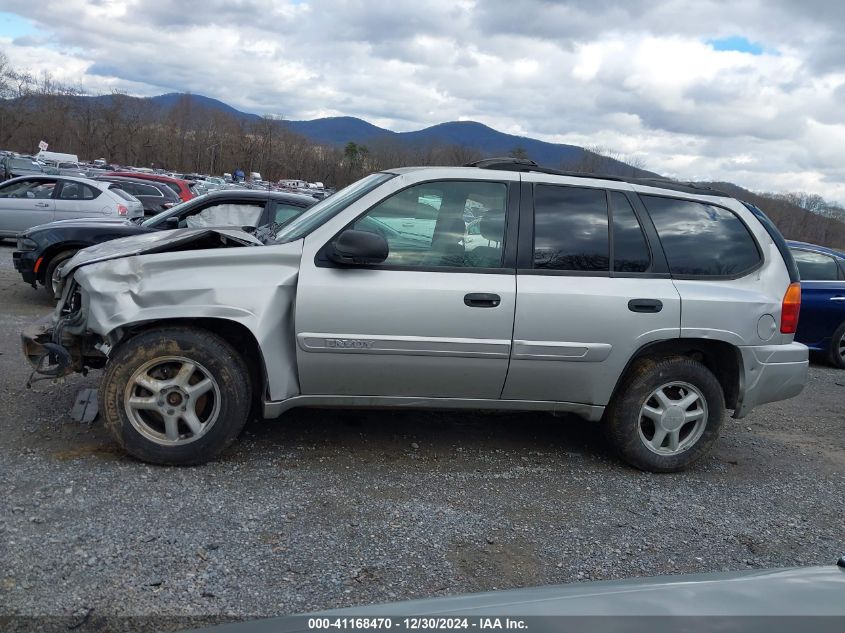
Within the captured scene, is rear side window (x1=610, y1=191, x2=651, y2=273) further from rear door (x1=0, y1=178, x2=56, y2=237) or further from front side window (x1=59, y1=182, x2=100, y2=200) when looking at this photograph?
rear door (x1=0, y1=178, x2=56, y2=237)

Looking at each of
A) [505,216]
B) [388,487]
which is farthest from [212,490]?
[505,216]

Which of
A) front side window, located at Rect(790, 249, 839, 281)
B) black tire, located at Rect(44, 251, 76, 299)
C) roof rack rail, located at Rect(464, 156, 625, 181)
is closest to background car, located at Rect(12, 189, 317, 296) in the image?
black tire, located at Rect(44, 251, 76, 299)

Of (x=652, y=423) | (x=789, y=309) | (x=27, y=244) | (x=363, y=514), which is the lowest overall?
(x=363, y=514)

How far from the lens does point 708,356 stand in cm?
516

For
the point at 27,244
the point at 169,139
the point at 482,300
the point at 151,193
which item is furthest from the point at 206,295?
the point at 169,139

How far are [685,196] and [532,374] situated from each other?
168 centimetres

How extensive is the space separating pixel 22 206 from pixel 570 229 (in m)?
13.1

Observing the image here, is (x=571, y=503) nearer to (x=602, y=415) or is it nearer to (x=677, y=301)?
(x=602, y=415)

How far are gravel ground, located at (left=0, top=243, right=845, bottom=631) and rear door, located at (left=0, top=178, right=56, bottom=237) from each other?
9834mm

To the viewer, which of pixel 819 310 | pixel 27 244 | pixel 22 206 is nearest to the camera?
pixel 27 244

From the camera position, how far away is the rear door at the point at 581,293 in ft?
15.1

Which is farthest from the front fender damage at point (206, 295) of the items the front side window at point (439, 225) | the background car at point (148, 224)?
the background car at point (148, 224)

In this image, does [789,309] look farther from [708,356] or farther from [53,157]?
[53,157]

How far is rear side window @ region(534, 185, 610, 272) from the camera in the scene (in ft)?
15.5
